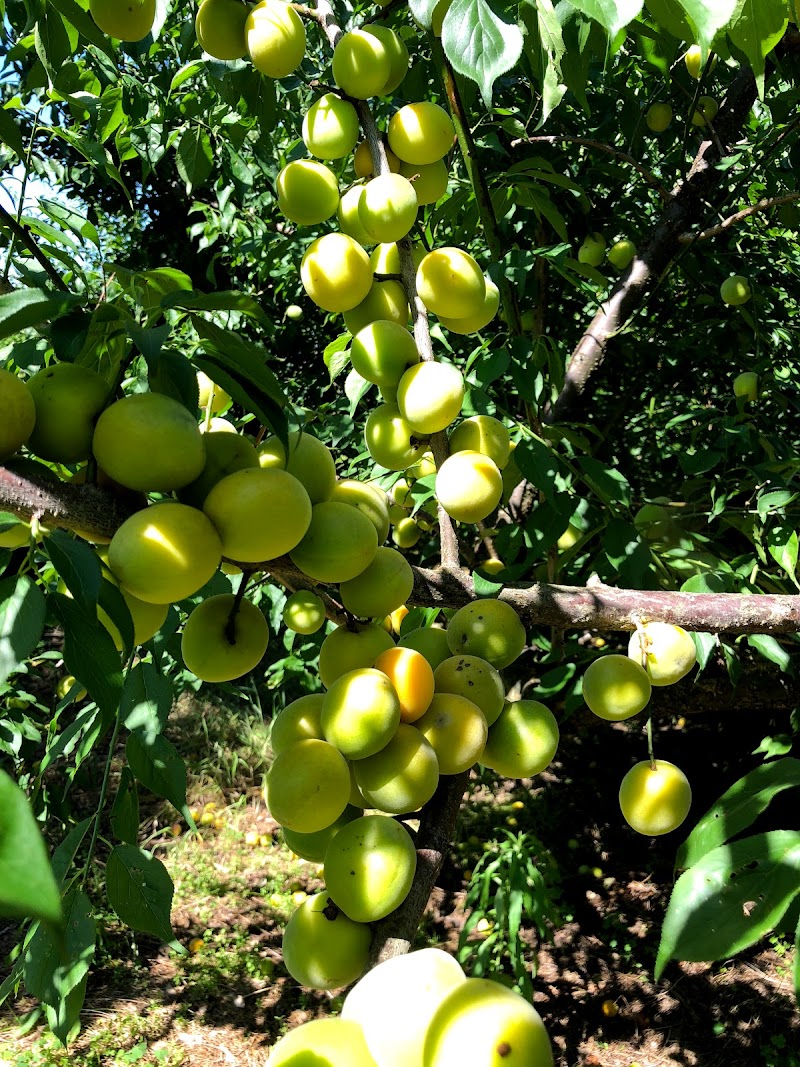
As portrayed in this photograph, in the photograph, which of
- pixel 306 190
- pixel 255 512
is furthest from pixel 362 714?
pixel 306 190

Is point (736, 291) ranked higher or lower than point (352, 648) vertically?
lower

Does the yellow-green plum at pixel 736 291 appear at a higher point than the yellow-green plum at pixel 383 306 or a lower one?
lower

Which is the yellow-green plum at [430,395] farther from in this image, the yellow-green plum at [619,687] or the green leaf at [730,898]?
the green leaf at [730,898]

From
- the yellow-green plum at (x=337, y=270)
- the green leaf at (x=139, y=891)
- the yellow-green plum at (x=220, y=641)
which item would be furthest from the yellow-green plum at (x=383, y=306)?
the green leaf at (x=139, y=891)

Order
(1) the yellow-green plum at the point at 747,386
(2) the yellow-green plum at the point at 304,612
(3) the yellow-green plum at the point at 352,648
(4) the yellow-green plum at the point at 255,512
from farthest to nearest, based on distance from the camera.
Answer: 1. (1) the yellow-green plum at the point at 747,386
2. (2) the yellow-green plum at the point at 304,612
3. (3) the yellow-green plum at the point at 352,648
4. (4) the yellow-green plum at the point at 255,512

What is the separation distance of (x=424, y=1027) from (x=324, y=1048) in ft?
0.32

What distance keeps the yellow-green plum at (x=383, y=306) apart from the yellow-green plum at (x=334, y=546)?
2.27ft

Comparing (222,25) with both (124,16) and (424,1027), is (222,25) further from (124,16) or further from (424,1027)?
(424,1027)

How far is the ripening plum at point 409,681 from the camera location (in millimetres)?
1105

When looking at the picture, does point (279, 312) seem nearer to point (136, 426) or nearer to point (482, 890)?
point (482, 890)

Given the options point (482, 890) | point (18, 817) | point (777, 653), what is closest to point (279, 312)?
point (482, 890)

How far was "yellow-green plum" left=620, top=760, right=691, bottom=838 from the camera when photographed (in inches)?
57.9

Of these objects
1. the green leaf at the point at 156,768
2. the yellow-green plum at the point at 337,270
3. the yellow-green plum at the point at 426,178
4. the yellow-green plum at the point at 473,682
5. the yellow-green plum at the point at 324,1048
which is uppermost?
the yellow-green plum at the point at 426,178

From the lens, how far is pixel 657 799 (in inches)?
58.0
